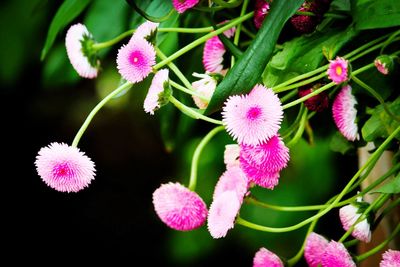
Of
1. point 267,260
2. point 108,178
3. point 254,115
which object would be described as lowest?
point 108,178

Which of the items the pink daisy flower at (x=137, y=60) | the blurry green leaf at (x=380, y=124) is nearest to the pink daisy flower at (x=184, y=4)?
the pink daisy flower at (x=137, y=60)

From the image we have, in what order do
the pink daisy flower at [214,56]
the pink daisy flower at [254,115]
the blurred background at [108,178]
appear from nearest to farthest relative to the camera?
the pink daisy flower at [254,115], the pink daisy flower at [214,56], the blurred background at [108,178]

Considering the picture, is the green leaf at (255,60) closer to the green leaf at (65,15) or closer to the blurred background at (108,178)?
the green leaf at (65,15)

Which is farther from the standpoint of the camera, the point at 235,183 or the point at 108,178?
the point at 108,178

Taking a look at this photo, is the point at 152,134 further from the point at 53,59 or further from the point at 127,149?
the point at 53,59

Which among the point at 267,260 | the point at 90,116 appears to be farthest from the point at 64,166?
the point at 267,260

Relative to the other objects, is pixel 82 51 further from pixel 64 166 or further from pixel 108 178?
pixel 108 178
